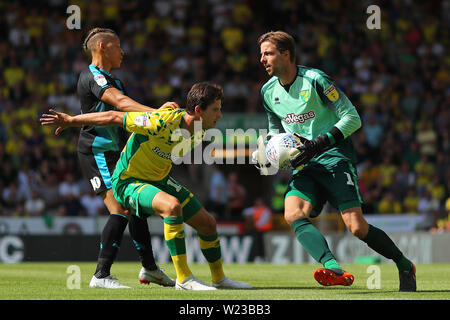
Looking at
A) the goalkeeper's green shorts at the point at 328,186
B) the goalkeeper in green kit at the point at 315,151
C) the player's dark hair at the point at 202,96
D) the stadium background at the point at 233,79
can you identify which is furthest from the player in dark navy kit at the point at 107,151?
the stadium background at the point at 233,79

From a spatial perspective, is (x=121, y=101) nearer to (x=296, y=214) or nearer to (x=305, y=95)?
(x=305, y=95)


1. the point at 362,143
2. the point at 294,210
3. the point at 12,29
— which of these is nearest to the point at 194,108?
the point at 294,210

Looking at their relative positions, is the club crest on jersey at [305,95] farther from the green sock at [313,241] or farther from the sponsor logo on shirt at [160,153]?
the sponsor logo on shirt at [160,153]

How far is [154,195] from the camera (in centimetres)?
653

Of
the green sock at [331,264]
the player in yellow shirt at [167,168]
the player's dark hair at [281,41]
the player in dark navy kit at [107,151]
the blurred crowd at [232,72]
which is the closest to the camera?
the green sock at [331,264]

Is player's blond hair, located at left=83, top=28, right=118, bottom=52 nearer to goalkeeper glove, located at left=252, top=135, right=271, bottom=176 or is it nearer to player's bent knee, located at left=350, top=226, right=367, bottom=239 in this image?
goalkeeper glove, located at left=252, top=135, right=271, bottom=176

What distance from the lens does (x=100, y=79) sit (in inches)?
287

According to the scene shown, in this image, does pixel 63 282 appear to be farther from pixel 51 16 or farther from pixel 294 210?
pixel 51 16

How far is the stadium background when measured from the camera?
57.9 feet

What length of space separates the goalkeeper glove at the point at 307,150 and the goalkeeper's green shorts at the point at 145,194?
3.14ft

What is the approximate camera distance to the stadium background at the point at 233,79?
17.7 meters

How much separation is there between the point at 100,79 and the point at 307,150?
206 cm

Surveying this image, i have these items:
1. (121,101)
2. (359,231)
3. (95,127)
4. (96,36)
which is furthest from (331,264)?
(96,36)

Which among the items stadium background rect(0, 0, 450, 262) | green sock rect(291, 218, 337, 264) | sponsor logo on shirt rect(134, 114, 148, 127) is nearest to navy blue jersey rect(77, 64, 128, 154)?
sponsor logo on shirt rect(134, 114, 148, 127)
